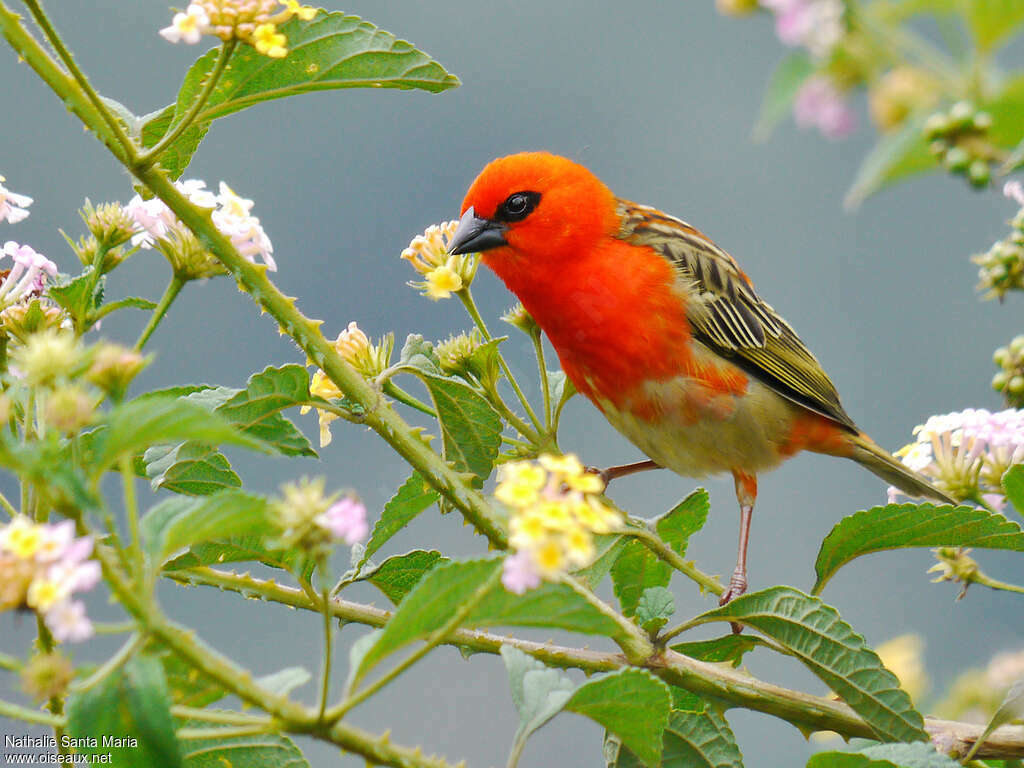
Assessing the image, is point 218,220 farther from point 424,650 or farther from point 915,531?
point 915,531

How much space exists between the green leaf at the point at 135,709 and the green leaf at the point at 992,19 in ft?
2.97

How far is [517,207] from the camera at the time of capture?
372cm

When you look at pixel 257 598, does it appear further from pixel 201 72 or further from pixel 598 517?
pixel 598 517

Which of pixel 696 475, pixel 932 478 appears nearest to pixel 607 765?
pixel 932 478

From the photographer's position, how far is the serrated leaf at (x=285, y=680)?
1235 millimetres

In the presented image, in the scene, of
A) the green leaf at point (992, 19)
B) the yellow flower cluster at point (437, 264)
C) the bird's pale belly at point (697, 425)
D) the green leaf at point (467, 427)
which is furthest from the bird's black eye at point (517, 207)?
the green leaf at point (992, 19)

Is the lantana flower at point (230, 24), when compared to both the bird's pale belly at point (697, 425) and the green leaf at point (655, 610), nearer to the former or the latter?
the green leaf at point (655, 610)

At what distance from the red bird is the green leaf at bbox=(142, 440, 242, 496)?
144 cm

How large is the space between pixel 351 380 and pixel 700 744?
876mm

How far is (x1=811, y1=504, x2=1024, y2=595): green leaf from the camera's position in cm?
189

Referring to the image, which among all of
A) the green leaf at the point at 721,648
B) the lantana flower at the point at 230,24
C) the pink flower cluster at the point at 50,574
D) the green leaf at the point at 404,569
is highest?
the lantana flower at the point at 230,24

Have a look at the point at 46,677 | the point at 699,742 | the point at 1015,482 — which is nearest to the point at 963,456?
the point at 1015,482

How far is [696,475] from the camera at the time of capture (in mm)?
3635

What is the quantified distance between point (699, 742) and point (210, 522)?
3.67 ft
